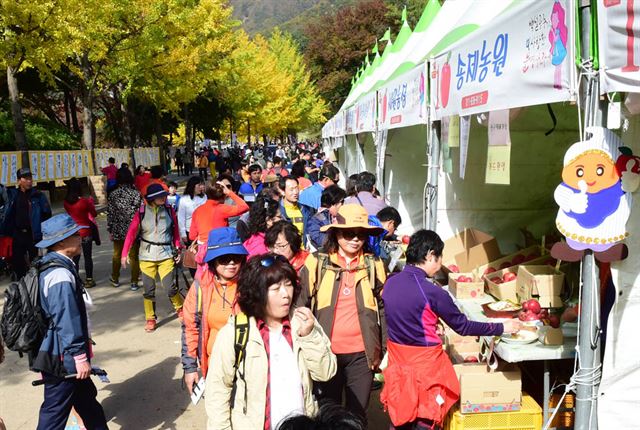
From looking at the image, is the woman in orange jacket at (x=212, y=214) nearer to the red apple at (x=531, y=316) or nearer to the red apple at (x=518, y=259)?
the red apple at (x=518, y=259)

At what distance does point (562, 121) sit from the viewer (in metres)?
6.18

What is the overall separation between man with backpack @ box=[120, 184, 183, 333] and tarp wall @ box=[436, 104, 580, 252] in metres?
3.40

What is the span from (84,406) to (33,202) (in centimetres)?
536

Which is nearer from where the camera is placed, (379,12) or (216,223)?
(216,223)

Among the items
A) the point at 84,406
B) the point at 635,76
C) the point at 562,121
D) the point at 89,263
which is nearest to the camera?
the point at 635,76

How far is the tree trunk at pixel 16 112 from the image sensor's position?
1415 cm

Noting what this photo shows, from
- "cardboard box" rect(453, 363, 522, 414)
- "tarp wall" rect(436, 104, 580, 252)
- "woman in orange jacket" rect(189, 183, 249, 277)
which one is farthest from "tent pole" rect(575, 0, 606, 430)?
"woman in orange jacket" rect(189, 183, 249, 277)

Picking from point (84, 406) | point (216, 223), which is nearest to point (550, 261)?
point (216, 223)

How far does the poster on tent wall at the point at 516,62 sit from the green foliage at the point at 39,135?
67.5 feet

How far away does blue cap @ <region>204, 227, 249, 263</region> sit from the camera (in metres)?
3.38

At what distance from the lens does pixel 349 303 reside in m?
3.68

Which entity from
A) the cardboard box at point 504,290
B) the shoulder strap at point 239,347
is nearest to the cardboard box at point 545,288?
the cardboard box at point 504,290

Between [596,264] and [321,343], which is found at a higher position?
[596,264]

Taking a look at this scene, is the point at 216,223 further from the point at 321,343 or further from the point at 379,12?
the point at 379,12
